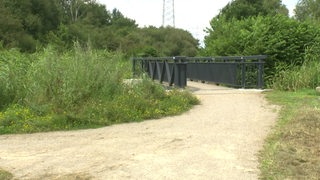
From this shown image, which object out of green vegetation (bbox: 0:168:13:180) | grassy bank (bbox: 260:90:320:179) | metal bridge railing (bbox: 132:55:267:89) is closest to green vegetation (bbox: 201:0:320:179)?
grassy bank (bbox: 260:90:320:179)

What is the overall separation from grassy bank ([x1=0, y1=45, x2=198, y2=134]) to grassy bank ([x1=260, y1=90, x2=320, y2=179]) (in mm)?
3061

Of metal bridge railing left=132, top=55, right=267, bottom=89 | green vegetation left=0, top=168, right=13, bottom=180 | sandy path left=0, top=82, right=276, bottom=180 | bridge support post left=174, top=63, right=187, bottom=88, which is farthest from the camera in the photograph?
metal bridge railing left=132, top=55, right=267, bottom=89

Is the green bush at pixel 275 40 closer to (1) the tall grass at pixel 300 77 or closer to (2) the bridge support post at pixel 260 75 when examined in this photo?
(1) the tall grass at pixel 300 77

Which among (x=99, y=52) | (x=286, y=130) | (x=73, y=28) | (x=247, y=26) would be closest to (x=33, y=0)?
(x=73, y=28)

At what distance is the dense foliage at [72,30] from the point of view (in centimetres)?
4181

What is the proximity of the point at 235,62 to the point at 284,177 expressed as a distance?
448 inches

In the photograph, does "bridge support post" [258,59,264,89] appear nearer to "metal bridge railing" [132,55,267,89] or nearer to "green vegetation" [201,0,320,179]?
"metal bridge railing" [132,55,267,89]

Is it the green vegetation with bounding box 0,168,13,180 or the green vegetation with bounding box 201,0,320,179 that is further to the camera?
the green vegetation with bounding box 201,0,320,179

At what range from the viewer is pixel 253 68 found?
54.3 ft

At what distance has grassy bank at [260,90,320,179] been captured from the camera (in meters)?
5.22

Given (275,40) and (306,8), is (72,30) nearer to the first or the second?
(306,8)

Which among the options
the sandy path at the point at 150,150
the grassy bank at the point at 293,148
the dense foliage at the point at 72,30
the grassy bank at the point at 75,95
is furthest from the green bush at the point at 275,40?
the sandy path at the point at 150,150

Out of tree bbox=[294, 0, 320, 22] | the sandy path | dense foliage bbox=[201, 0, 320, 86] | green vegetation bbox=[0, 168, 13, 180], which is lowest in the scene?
green vegetation bbox=[0, 168, 13, 180]

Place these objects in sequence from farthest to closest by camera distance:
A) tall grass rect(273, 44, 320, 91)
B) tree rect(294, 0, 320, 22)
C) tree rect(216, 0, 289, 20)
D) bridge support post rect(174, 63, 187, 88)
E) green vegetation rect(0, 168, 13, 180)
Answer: tree rect(294, 0, 320, 22), tree rect(216, 0, 289, 20), tall grass rect(273, 44, 320, 91), bridge support post rect(174, 63, 187, 88), green vegetation rect(0, 168, 13, 180)
